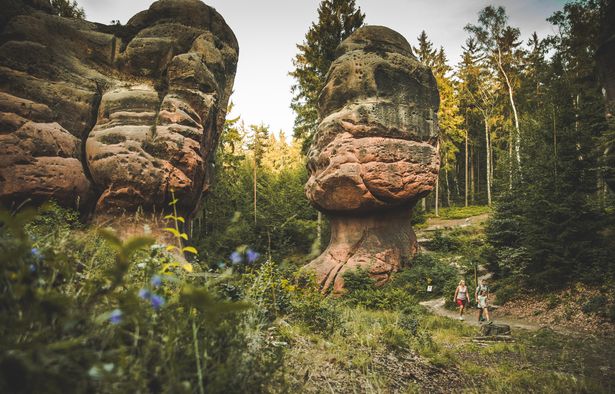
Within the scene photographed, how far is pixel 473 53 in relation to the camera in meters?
24.1

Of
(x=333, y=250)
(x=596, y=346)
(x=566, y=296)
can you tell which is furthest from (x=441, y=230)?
(x=596, y=346)

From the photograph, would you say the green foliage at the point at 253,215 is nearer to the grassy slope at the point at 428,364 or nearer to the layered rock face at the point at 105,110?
the layered rock face at the point at 105,110

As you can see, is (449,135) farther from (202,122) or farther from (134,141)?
(134,141)

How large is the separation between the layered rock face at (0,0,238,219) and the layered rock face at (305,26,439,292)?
5322 mm

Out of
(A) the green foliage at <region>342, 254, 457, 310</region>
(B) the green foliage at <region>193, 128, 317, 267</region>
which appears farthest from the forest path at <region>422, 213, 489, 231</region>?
(B) the green foliage at <region>193, 128, 317, 267</region>

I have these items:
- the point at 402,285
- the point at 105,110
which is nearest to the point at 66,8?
the point at 105,110

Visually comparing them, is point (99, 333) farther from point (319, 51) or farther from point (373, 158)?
point (319, 51)

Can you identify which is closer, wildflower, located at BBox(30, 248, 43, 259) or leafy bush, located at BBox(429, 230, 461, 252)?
wildflower, located at BBox(30, 248, 43, 259)

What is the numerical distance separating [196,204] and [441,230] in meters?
14.1

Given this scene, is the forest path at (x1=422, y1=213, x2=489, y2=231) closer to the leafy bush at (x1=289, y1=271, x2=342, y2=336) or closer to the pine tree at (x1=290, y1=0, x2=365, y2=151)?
the pine tree at (x1=290, y1=0, x2=365, y2=151)

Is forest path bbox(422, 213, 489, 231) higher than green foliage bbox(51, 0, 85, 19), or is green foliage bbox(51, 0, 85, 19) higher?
green foliage bbox(51, 0, 85, 19)

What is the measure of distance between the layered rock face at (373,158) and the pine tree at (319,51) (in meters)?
4.55

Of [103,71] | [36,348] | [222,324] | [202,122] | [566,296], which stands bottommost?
[566,296]

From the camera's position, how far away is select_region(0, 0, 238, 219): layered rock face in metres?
9.40
